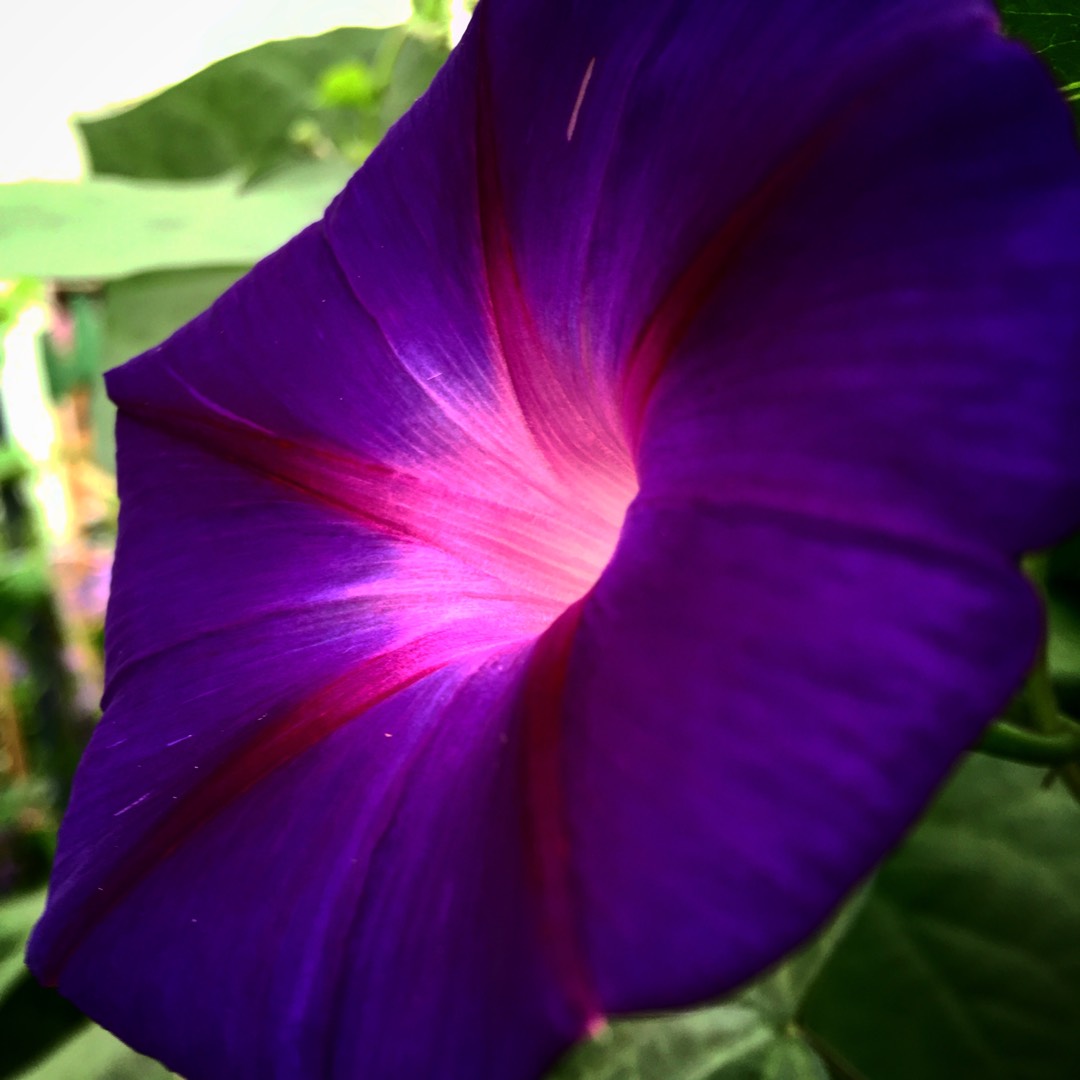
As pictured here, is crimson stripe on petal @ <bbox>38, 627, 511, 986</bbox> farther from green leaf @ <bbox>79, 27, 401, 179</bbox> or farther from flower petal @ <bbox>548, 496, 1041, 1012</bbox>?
green leaf @ <bbox>79, 27, 401, 179</bbox>

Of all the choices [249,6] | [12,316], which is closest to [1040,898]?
[12,316]

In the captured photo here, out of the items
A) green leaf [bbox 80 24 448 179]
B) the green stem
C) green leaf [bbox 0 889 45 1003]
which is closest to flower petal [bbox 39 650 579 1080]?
the green stem

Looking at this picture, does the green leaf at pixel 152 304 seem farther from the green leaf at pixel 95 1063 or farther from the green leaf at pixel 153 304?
the green leaf at pixel 95 1063

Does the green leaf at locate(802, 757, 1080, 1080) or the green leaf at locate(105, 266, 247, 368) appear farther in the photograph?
the green leaf at locate(105, 266, 247, 368)

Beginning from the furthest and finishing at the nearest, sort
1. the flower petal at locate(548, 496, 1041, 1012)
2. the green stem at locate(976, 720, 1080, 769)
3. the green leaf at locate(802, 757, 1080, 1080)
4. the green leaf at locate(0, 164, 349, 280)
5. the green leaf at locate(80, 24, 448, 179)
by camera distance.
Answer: the green leaf at locate(80, 24, 448, 179)
the green leaf at locate(0, 164, 349, 280)
the green leaf at locate(802, 757, 1080, 1080)
the green stem at locate(976, 720, 1080, 769)
the flower petal at locate(548, 496, 1041, 1012)

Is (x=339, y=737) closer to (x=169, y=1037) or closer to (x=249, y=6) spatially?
(x=169, y=1037)

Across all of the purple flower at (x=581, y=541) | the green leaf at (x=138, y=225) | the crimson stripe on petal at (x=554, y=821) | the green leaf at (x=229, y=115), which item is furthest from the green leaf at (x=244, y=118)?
the crimson stripe on petal at (x=554, y=821)
